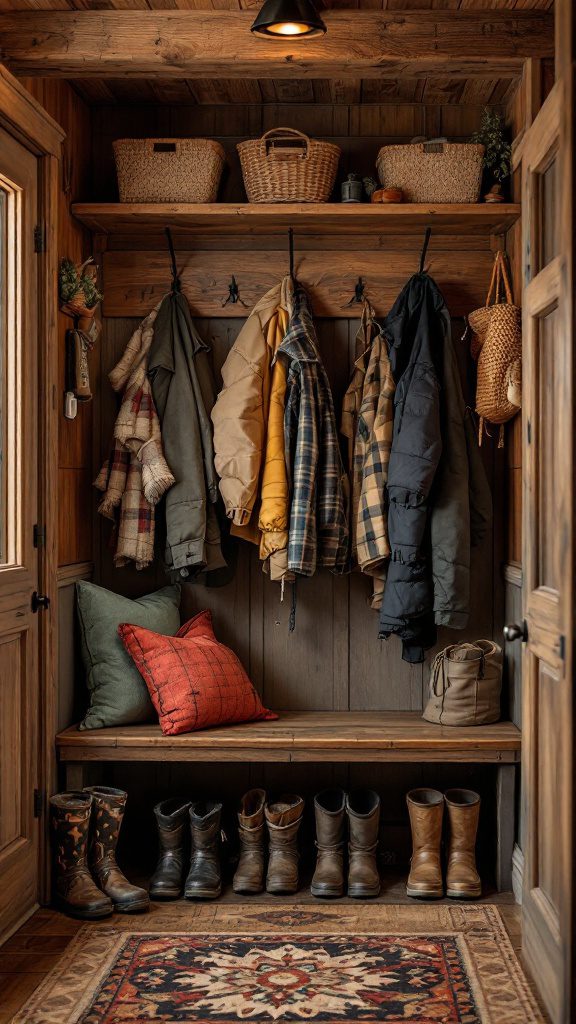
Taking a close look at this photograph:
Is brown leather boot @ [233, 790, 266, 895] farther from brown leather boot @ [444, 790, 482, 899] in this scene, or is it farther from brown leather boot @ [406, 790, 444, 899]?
brown leather boot @ [444, 790, 482, 899]

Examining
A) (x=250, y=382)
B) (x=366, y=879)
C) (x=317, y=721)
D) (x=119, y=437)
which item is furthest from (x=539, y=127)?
(x=366, y=879)

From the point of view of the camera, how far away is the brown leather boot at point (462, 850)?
343 cm

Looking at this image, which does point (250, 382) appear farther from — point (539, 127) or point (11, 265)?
point (539, 127)

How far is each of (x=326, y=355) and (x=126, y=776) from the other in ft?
5.69

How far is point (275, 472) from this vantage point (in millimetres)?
3689

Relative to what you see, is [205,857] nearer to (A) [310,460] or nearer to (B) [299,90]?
(A) [310,460]

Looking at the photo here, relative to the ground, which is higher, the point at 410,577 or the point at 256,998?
the point at 410,577

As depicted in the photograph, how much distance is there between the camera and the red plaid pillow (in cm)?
351

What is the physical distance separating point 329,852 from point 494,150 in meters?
2.47

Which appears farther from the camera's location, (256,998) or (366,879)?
(366,879)

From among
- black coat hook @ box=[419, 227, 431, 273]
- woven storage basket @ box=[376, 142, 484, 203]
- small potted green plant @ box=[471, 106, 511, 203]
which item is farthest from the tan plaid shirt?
small potted green plant @ box=[471, 106, 511, 203]

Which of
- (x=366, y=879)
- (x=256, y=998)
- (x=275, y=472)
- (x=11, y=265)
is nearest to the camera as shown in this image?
(x=256, y=998)

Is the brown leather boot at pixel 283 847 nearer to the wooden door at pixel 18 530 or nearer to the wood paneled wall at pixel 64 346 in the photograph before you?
the wooden door at pixel 18 530

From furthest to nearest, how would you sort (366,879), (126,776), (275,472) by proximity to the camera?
1. (126,776)
2. (275,472)
3. (366,879)
